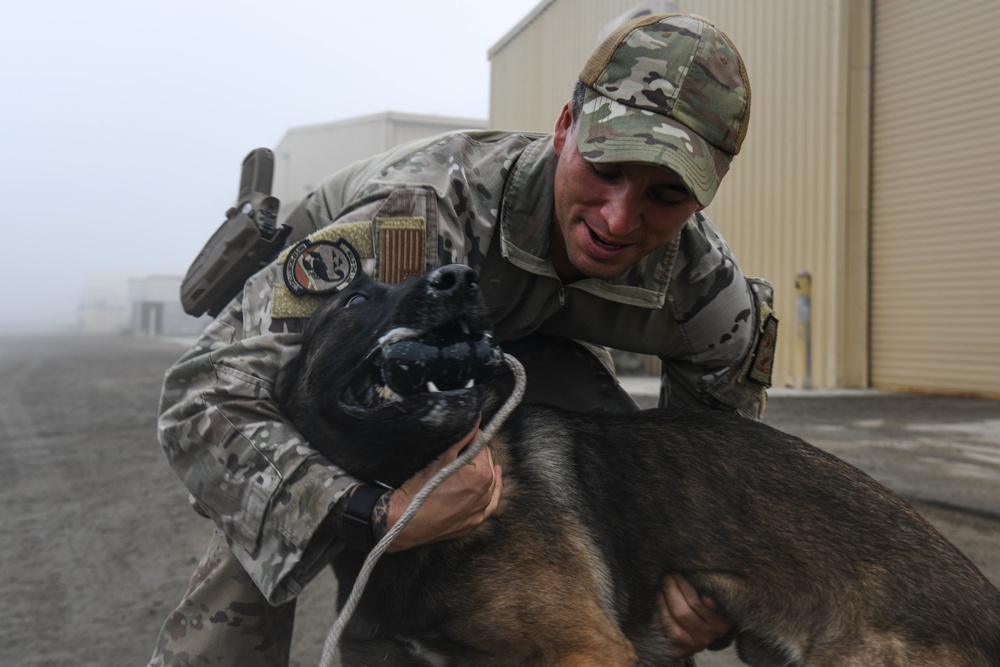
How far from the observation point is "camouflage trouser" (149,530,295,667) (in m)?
2.05

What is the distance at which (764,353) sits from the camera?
8.26 feet

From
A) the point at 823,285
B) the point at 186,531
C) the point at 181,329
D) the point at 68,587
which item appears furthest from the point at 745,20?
the point at 181,329

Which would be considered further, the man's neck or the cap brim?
the man's neck

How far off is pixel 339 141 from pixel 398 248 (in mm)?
28023

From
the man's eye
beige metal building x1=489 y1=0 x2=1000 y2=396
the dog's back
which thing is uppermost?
beige metal building x1=489 y1=0 x2=1000 y2=396

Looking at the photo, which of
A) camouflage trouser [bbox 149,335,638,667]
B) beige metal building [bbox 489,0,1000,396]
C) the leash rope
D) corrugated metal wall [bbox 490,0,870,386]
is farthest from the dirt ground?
corrugated metal wall [bbox 490,0,870,386]

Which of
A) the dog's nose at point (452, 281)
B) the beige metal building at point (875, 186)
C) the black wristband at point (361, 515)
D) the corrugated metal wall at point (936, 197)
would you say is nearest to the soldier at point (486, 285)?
the black wristband at point (361, 515)

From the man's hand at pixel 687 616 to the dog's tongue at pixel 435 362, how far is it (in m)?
0.77

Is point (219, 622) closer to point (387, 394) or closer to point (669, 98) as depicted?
point (387, 394)

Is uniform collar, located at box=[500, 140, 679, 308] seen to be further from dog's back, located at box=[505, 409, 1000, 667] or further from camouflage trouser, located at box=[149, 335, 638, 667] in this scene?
camouflage trouser, located at box=[149, 335, 638, 667]

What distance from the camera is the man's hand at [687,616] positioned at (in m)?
1.85

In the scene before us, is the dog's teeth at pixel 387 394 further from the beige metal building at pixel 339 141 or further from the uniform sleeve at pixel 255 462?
the beige metal building at pixel 339 141

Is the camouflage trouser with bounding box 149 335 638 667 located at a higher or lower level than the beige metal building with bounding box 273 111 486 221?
lower

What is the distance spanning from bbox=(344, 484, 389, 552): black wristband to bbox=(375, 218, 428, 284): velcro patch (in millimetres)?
484
